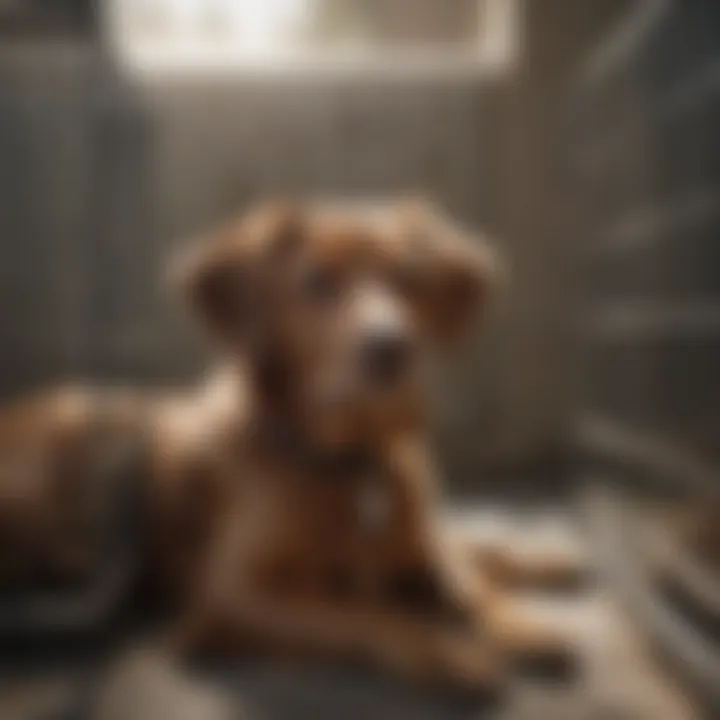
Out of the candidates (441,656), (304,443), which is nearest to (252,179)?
(304,443)

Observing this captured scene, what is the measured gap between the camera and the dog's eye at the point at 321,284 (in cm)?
100

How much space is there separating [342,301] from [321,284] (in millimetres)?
30

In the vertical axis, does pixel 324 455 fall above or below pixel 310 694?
above

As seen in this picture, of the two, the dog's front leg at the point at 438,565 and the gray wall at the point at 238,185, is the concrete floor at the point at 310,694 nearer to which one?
the dog's front leg at the point at 438,565

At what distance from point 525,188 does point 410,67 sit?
13 cm

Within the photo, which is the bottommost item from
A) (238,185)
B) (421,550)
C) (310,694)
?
(310,694)

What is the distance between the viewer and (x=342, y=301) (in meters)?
0.99

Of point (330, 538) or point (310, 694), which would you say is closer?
point (310, 694)

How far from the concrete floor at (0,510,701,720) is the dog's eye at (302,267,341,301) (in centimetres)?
28

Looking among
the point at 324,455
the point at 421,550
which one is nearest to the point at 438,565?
the point at 421,550

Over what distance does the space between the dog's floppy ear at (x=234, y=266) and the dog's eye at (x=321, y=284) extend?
30 mm

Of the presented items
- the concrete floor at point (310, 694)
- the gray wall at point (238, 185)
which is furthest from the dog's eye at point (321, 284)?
the concrete floor at point (310, 694)

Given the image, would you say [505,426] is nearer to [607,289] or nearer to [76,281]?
[607,289]

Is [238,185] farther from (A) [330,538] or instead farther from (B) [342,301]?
(A) [330,538]
